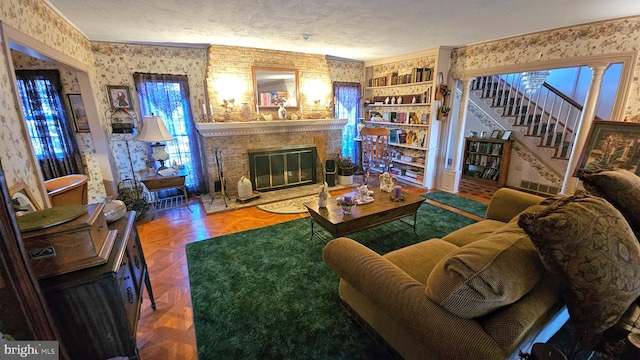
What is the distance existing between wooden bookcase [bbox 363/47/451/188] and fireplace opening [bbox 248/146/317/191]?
71.2 inches

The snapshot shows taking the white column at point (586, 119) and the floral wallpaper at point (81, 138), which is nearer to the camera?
the white column at point (586, 119)

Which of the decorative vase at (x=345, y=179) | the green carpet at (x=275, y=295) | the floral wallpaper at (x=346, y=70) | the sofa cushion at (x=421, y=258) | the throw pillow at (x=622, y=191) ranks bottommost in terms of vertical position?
the green carpet at (x=275, y=295)

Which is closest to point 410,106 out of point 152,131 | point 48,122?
point 152,131

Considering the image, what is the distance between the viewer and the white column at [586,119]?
305cm

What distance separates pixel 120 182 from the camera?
3.86m

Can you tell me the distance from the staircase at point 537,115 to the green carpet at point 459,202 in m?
1.83

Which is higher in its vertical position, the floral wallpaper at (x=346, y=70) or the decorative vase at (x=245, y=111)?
the floral wallpaper at (x=346, y=70)

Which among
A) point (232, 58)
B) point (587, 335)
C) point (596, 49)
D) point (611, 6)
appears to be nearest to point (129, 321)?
point (587, 335)

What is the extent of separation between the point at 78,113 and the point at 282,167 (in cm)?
310

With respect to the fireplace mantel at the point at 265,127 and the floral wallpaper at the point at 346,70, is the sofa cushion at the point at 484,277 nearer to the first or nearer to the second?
the fireplace mantel at the point at 265,127

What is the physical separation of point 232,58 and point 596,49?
193 inches

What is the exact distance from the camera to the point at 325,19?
285cm

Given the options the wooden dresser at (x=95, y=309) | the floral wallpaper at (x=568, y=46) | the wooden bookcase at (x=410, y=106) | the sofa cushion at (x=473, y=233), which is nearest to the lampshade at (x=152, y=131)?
the wooden dresser at (x=95, y=309)

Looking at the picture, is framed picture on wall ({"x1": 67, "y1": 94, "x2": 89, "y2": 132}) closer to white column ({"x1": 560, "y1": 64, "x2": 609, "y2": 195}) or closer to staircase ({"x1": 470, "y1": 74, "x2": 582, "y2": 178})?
white column ({"x1": 560, "y1": 64, "x2": 609, "y2": 195})
